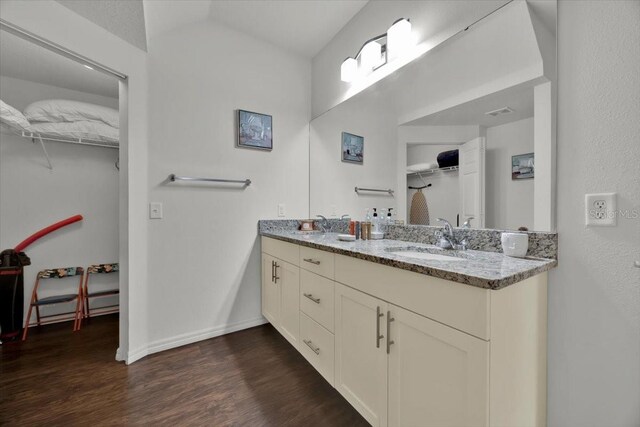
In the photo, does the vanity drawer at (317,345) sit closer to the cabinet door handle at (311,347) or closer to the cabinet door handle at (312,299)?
the cabinet door handle at (311,347)

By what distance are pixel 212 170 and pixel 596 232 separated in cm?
215

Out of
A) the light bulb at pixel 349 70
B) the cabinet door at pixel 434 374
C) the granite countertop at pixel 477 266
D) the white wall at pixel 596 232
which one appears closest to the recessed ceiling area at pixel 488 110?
the white wall at pixel 596 232

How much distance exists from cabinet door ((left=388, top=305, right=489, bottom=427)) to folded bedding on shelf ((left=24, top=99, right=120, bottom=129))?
2.89 meters

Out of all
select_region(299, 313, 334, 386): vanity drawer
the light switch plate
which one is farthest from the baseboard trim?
the light switch plate

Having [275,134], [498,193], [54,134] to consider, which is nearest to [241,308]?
[275,134]

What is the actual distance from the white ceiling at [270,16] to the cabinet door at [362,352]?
6.38 ft

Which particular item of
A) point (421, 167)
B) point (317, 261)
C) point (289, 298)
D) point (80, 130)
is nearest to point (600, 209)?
point (421, 167)

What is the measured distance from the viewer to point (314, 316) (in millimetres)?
1508

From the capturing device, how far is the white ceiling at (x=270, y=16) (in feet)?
5.80

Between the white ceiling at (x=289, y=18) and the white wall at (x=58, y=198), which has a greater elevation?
the white ceiling at (x=289, y=18)

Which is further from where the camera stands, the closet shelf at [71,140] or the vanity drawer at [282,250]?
the closet shelf at [71,140]

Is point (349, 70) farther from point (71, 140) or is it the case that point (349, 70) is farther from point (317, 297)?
point (71, 140)

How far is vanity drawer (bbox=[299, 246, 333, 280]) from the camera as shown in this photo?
138 centimetres

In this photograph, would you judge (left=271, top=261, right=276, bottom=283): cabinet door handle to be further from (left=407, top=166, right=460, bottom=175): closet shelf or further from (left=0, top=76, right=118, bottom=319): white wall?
(left=0, top=76, right=118, bottom=319): white wall
